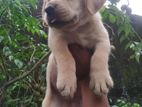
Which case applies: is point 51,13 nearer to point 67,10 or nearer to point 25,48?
point 67,10

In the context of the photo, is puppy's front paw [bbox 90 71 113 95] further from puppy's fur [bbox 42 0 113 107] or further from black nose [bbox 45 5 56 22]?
black nose [bbox 45 5 56 22]

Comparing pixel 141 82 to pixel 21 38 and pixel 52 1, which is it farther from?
pixel 52 1

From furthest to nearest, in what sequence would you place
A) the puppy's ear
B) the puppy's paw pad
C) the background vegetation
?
the background vegetation → the puppy's ear → the puppy's paw pad

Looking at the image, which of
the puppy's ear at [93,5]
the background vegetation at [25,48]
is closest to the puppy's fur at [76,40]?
the puppy's ear at [93,5]

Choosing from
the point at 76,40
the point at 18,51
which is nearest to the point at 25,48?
the point at 18,51

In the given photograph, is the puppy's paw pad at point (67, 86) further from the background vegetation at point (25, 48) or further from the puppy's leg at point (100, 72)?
the background vegetation at point (25, 48)

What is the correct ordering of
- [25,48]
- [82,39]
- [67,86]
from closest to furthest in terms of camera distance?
[67,86], [82,39], [25,48]

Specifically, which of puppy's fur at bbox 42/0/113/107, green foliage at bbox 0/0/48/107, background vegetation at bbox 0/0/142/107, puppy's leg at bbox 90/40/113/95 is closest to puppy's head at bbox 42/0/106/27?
puppy's fur at bbox 42/0/113/107

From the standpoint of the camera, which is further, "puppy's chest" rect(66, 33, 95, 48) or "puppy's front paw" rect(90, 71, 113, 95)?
"puppy's chest" rect(66, 33, 95, 48)
